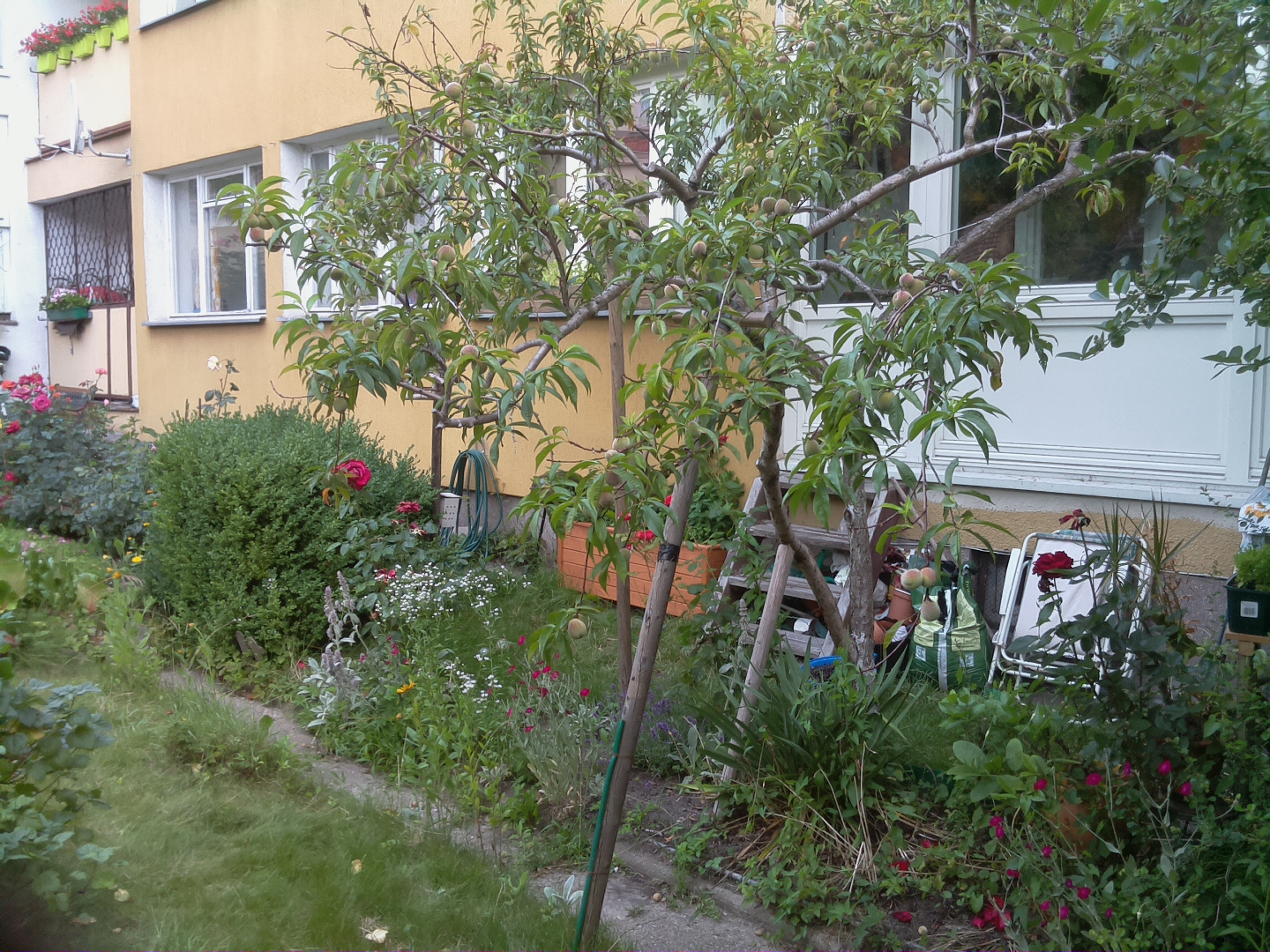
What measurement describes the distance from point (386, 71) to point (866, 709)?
397 cm

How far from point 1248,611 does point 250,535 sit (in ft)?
14.9

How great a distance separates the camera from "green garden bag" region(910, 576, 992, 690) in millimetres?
4559

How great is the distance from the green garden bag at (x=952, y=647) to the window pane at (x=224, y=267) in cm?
820

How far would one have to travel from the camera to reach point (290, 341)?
272 cm

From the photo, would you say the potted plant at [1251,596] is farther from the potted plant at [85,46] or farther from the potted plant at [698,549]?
the potted plant at [85,46]

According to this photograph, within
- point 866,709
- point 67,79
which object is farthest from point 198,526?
point 67,79

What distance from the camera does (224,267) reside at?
10.6 m

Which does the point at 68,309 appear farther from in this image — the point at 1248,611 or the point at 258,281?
the point at 1248,611

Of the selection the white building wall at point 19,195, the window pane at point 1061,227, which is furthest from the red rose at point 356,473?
the white building wall at point 19,195

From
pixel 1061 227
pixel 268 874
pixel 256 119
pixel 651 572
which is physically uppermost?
pixel 256 119

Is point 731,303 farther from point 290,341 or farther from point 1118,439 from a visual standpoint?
point 1118,439

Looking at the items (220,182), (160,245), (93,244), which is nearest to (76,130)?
(93,244)

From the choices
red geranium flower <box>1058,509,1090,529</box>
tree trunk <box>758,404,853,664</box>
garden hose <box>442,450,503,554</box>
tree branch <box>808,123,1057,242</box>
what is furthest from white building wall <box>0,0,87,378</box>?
red geranium flower <box>1058,509,1090,529</box>

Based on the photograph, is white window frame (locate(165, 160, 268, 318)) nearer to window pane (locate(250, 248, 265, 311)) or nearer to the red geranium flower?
window pane (locate(250, 248, 265, 311))
